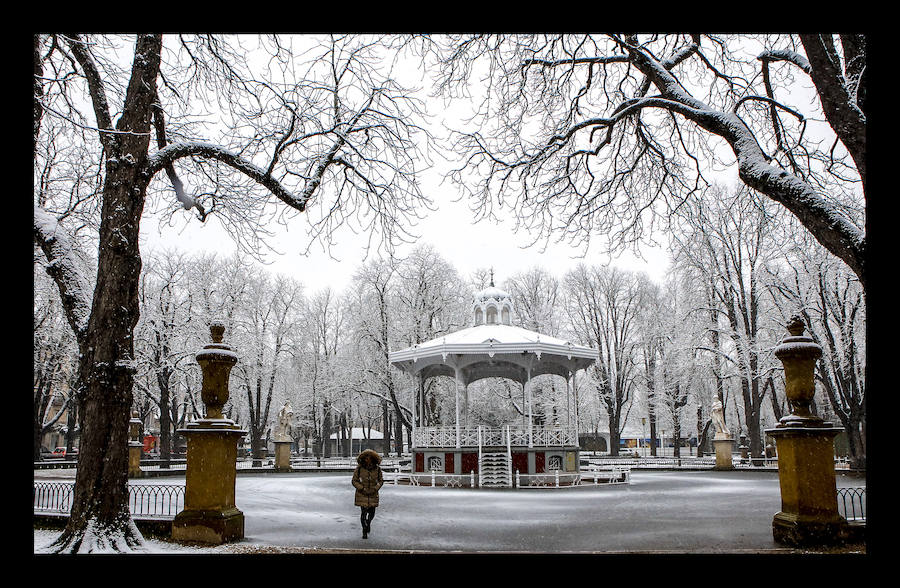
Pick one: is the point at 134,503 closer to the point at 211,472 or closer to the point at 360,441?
the point at 211,472

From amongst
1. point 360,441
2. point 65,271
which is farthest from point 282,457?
point 360,441

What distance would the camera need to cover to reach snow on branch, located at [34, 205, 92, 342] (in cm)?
955

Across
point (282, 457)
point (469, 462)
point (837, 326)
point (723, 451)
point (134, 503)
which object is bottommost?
point (723, 451)

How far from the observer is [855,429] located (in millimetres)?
24406

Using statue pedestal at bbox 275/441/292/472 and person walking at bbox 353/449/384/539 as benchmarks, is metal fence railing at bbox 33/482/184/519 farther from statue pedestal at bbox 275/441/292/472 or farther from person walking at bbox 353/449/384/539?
statue pedestal at bbox 275/441/292/472

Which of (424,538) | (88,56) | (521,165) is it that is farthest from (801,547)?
(88,56)

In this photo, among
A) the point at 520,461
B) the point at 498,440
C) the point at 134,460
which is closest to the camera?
the point at 520,461

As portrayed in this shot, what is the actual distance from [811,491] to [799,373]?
5.46 feet

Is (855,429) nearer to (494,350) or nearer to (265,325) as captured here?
(494,350)

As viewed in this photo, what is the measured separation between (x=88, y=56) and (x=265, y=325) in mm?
32791

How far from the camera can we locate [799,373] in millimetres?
9789

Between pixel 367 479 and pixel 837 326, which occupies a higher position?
pixel 837 326

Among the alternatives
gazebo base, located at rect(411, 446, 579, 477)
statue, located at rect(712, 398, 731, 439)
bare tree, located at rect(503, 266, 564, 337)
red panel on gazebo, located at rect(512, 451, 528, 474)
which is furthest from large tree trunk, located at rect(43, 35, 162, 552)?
bare tree, located at rect(503, 266, 564, 337)

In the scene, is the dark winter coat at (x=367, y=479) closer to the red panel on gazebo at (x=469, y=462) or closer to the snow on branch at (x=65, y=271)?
the snow on branch at (x=65, y=271)
